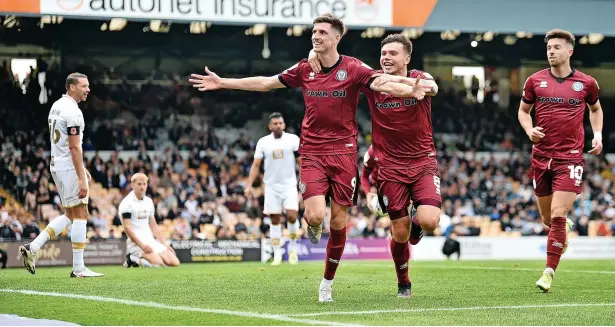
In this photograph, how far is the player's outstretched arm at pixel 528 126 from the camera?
11031mm

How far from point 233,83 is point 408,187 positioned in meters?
2.05

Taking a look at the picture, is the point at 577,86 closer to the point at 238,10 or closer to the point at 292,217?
the point at 292,217

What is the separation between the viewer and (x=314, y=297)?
10.1 m

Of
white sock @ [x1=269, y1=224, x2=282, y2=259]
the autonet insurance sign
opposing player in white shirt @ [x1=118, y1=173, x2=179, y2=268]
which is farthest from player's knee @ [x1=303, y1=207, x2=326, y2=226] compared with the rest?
the autonet insurance sign

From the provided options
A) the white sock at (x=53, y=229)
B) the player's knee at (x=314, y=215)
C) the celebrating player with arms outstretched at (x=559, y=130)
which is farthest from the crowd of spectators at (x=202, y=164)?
the player's knee at (x=314, y=215)

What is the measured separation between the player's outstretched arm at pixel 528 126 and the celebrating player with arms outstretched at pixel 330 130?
2.25m

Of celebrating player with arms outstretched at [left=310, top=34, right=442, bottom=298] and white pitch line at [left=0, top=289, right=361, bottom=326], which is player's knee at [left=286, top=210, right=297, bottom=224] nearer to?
white pitch line at [left=0, top=289, right=361, bottom=326]

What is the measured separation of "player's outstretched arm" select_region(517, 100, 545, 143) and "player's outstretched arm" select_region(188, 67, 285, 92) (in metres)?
2.92

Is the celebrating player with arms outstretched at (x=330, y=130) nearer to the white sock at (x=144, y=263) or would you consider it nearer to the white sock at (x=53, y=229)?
the white sock at (x=53, y=229)

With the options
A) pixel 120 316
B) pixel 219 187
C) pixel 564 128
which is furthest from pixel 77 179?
pixel 219 187

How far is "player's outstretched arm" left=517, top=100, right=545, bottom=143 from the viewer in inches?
434

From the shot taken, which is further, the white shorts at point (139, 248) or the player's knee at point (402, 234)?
the white shorts at point (139, 248)

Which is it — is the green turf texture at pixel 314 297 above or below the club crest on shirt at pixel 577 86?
below

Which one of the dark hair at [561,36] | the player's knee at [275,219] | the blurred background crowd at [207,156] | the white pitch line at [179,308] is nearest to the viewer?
the white pitch line at [179,308]
